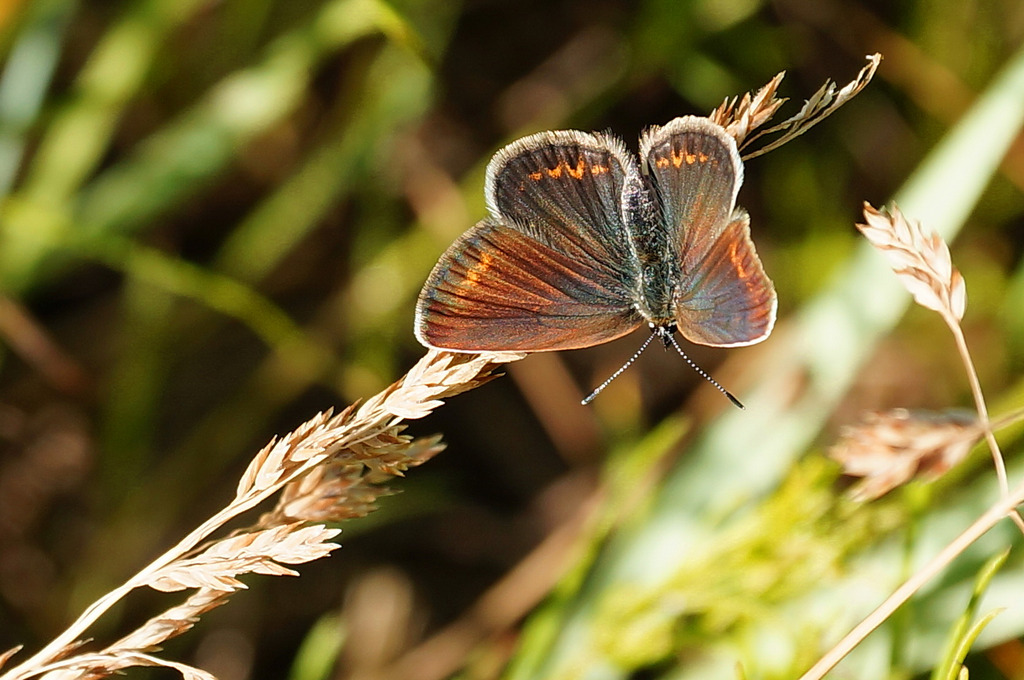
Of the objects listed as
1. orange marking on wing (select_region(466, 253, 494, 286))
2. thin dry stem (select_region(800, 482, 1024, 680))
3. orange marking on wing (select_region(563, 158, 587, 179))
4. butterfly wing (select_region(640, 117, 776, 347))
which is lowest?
thin dry stem (select_region(800, 482, 1024, 680))

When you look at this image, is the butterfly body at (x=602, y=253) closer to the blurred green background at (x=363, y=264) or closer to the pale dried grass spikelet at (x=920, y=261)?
the pale dried grass spikelet at (x=920, y=261)

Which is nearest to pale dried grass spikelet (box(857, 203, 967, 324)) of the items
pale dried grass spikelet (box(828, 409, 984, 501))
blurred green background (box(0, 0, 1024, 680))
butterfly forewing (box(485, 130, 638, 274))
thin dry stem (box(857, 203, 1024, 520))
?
thin dry stem (box(857, 203, 1024, 520))

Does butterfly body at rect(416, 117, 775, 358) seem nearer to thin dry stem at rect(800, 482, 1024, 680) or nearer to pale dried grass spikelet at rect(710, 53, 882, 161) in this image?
pale dried grass spikelet at rect(710, 53, 882, 161)

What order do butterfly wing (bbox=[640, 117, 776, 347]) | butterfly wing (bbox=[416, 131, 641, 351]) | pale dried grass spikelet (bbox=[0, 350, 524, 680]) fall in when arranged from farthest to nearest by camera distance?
1. butterfly wing (bbox=[416, 131, 641, 351])
2. butterfly wing (bbox=[640, 117, 776, 347])
3. pale dried grass spikelet (bbox=[0, 350, 524, 680])

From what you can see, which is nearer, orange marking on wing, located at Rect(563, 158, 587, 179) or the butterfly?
the butterfly

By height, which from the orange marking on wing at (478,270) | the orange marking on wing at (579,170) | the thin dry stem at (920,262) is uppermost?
the orange marking on wing at (579,170)

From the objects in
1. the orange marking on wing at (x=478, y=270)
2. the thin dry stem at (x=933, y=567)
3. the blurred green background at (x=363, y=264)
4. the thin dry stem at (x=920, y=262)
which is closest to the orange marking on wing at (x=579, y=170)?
the orange marking on wing at (x=478, y=270)

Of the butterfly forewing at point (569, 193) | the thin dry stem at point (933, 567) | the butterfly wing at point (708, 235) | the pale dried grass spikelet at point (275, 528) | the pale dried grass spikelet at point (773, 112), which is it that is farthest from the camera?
the butterfly forewing at point (569, 193)

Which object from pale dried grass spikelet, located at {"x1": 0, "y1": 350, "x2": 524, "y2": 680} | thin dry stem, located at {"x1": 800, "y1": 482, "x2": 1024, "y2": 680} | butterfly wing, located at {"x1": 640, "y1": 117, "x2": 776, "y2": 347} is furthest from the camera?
butterfly wing, located at {"x1": 640, "y1": 117, "x2": 776, "y2": 347}
